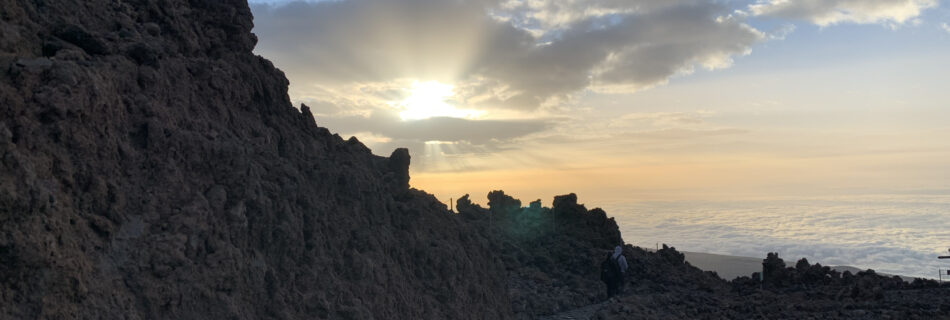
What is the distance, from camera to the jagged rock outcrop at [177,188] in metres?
5.13

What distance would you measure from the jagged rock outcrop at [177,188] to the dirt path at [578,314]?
3503 millimetres

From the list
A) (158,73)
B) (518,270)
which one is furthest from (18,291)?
(518,270)

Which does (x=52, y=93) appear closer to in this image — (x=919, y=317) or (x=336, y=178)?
(x=336, y=178)

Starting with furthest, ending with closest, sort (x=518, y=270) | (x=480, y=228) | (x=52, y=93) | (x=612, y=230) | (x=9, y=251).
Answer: (x=612, y=230) → (x=480, y=228) → (x=518, y=270) → (x=52, y=93) → (x=9, y=251)

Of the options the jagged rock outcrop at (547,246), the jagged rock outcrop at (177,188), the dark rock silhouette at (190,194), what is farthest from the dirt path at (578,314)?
the jagged rock outcrop at (177,188)

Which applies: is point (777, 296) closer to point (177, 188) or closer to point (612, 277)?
point (612, 277)

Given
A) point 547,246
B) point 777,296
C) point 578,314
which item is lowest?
point 578,314

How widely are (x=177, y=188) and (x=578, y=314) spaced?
369 inches

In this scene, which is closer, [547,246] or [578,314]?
[578,314]

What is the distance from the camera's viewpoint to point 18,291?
4.68 m

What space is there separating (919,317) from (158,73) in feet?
44.6

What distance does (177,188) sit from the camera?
21.1 feet

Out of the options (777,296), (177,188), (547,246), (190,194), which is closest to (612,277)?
(547,246)

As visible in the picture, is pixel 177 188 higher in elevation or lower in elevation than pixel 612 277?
higher
